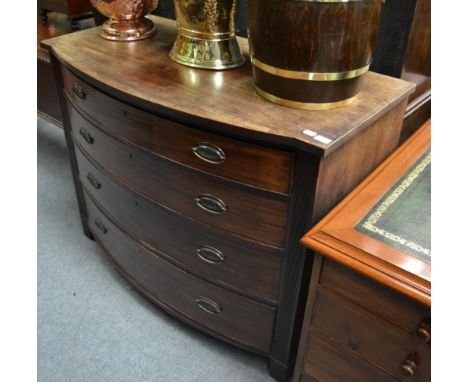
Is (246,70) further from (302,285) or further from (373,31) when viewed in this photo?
(302,285)

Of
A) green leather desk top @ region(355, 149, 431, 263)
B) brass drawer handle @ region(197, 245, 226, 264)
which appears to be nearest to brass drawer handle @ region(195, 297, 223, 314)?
brass drawer handle @ region(197, 245, 226, 264)

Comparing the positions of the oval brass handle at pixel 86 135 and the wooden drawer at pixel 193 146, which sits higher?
the wooden drawer at pixel 193 146

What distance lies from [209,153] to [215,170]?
4 centimetres

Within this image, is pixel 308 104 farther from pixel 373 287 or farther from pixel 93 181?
pixel 93 181

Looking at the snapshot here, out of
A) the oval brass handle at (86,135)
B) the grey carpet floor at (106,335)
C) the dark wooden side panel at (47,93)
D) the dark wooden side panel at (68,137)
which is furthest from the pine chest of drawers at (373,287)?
the dark wooden side panel at (47,93)

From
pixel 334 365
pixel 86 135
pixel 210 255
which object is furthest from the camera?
pixel 86 135

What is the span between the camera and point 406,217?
930mm

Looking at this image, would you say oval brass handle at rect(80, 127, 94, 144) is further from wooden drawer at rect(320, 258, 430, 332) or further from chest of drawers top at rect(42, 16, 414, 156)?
wooden drawer at rect(320, 258, 430, 332)

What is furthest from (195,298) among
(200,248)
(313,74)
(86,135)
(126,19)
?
(126,19)

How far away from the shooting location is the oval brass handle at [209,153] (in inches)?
36.6

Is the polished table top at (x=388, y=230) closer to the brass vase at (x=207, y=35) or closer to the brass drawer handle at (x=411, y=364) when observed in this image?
the brass drawer handle at (x=411, y=364)

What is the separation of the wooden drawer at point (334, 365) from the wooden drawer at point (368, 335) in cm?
2

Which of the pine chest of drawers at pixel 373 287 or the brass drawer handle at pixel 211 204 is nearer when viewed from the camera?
the pine chest of drawers at pixel 373 287

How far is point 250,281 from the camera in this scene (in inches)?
42.9
